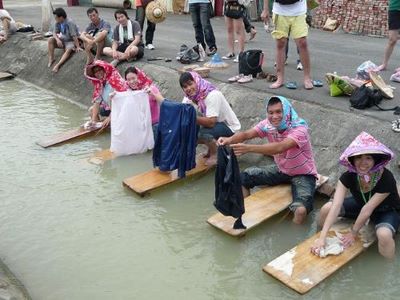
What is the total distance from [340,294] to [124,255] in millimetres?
1711

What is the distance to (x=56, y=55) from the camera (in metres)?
10.1

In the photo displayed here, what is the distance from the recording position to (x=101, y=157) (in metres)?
6.04

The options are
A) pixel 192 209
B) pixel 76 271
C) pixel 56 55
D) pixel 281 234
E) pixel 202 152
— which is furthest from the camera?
pixel 56 55

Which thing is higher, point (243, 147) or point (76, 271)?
point (243, 147)

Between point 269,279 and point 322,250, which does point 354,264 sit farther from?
point 269,279

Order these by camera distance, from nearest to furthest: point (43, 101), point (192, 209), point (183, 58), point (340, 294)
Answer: point (340, 294) → point (192, 209) → point (183, 58) → point (43, 101)

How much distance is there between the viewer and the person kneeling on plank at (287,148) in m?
4.23

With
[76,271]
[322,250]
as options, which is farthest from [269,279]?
[76,271]

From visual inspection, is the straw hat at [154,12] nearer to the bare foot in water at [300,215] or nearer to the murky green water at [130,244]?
the murky green water at [130,244]

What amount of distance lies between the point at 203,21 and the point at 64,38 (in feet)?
9.93

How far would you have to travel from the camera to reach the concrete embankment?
503 cm

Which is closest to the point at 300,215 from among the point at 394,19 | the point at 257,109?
the point at 257,109

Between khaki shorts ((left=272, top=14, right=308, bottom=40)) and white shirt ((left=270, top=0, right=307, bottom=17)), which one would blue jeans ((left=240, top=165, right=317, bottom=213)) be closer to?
khaki shorts ((left=272, top=14, right=308, bottom=40))

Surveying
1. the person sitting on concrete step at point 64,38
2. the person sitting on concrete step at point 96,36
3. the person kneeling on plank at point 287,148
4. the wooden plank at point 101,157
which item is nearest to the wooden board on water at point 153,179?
the wooden plank at point 101,157
